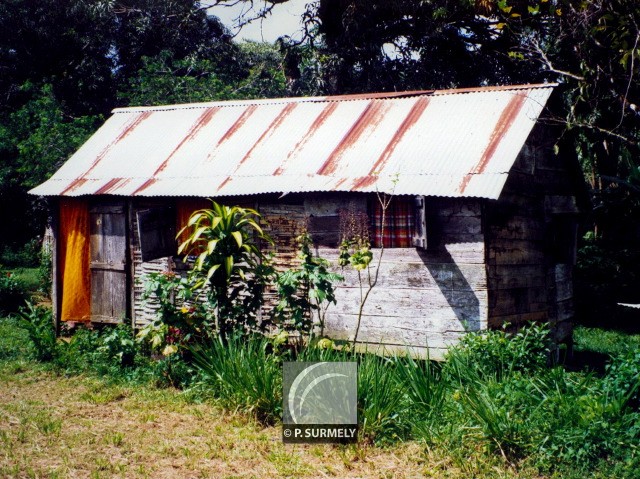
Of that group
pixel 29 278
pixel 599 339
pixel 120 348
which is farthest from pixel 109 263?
pixel 599 339

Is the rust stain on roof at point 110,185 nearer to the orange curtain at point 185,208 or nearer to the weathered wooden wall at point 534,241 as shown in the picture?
the orange curtain at point 185,208

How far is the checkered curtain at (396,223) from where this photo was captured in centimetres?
831

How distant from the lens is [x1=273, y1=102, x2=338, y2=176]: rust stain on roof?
375 inches

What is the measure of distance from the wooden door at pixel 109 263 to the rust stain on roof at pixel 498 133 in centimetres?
585

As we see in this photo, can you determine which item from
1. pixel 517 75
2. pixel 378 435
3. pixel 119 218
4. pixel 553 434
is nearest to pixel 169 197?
pixel 119 218

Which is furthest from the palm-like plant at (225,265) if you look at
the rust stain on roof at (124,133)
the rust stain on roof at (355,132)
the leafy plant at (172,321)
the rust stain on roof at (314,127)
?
the rust stain on roof at (124,133)

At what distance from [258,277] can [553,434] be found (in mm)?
3638

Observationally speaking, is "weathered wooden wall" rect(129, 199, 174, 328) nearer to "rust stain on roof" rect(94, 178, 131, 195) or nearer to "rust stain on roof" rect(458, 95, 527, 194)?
"rust stain on roof" rect(94, 178, 131, 195)

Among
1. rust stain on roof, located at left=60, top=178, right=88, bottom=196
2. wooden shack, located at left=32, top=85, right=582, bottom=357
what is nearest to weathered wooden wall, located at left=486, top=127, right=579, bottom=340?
wooden shack, located at left=32, top=85, right=582, bottom=357

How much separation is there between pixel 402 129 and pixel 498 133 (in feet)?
4.92

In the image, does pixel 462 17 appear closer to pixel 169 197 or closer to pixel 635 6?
pixel 635 6

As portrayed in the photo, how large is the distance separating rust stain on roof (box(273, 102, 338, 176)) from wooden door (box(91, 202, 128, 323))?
10.0ft

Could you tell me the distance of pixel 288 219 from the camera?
9055 mm

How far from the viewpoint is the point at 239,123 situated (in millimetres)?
11016
